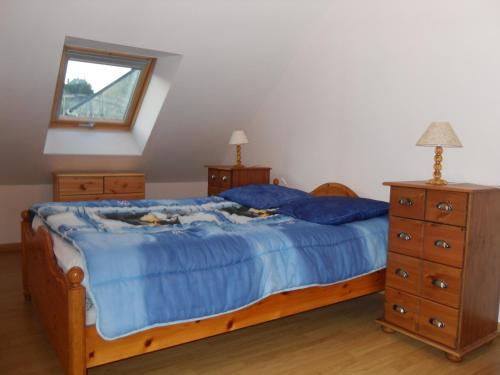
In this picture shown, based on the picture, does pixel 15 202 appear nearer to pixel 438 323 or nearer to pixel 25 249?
pixel 25 249

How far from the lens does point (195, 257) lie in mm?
1997

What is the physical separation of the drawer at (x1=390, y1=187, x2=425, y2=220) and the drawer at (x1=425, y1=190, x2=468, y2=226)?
0.13 feet

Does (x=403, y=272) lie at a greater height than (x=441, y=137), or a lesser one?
lesser

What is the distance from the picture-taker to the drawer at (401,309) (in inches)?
96.7

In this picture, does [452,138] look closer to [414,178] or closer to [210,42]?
[414,178]

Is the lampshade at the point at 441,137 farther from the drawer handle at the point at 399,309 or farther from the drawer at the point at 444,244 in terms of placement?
the drawer handle at the point at 399,309

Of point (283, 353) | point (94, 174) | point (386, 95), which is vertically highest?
point (386, 95)

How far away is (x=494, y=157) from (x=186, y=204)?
6.89ft

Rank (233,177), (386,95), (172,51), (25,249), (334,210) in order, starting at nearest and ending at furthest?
1. (334,210)
2. (25,249)
3. (386,95)
4. (172,51)
5. (233,177)

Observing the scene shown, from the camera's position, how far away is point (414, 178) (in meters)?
3.04

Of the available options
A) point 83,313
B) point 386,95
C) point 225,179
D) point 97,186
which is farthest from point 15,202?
point 386,95

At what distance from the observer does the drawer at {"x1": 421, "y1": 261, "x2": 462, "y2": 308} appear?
2250 millimetres

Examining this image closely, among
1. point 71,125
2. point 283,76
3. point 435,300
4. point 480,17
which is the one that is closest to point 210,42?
point 283,76

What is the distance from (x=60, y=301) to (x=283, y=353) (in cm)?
117
